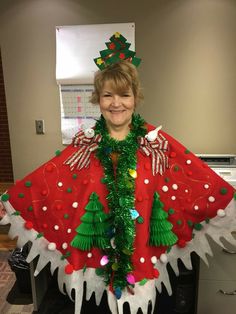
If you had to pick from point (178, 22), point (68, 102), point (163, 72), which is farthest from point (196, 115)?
point (68, 102)

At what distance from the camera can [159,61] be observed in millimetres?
1855

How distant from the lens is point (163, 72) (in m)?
1.87

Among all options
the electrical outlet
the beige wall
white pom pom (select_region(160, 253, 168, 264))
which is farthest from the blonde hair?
the electrical outlet

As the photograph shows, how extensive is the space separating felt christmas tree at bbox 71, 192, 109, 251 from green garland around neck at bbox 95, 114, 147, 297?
3cm

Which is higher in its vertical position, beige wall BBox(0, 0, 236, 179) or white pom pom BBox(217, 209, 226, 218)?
beige wall BBox(0, 0, 236, 179)

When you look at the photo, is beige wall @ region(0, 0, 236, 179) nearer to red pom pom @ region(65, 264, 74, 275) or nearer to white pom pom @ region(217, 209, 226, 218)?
white pom pom @ region(217, 209, 226, 218)

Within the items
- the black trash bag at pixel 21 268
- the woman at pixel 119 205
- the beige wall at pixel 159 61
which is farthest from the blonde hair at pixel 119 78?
the black trash bag at pixel 21 268

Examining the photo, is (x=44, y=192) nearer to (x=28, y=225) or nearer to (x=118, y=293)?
(x=28, y=225)

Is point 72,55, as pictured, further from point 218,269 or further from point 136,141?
point 218,269

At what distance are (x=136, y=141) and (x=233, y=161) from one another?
960 millimetres

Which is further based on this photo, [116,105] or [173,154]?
[173,154]

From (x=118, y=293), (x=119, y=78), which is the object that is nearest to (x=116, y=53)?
(x=119, y=78)

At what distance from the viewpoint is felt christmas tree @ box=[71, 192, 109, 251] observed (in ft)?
3.59

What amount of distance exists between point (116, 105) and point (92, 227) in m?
0.48
